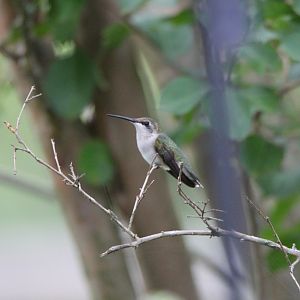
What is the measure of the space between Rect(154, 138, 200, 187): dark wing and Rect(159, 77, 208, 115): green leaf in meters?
0.48

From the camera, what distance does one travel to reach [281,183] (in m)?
2.54

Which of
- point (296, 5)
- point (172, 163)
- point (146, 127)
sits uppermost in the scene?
point (296, 5)

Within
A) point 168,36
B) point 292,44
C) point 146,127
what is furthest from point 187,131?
point 146,127

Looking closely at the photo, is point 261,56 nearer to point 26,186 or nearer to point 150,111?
point 150,111

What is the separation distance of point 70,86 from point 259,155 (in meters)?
0.59

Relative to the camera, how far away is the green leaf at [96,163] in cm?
268

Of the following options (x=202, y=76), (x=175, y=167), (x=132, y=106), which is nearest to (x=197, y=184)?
(x=175, y=167)

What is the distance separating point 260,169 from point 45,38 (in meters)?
0.80

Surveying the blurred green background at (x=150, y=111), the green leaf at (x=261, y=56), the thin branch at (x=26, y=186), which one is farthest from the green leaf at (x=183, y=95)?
the thin branch at (x=26, y=186)

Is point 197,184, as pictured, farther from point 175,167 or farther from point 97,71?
point 97,71

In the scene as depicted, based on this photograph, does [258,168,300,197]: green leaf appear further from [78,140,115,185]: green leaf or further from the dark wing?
the dark wing

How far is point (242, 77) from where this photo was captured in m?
2.76

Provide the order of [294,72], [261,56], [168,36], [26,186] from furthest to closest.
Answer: [26,186] < [168,36] < [294,72] < [261,56]

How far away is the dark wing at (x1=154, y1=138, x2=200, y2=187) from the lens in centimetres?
175
